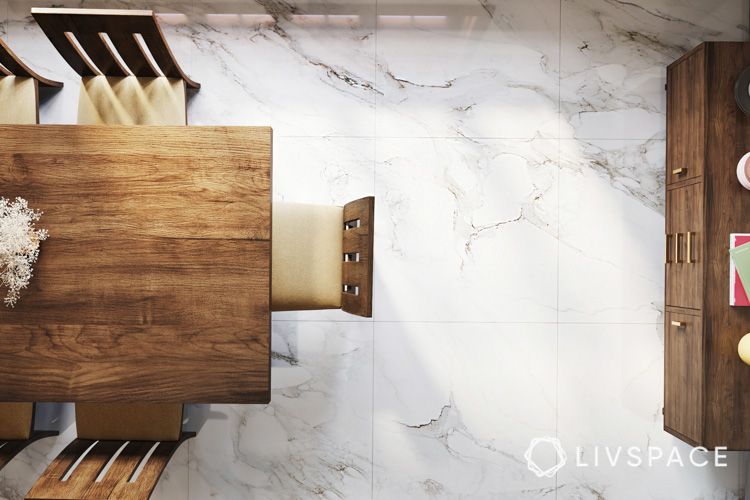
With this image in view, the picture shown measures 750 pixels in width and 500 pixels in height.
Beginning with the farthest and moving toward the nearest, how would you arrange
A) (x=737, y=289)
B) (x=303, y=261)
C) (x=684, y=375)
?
(x=684, y=375) → (x=737, y=289) → (x=303, y=261)

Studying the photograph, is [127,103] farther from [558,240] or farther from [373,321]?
[558,240]

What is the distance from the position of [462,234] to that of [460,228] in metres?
0.02

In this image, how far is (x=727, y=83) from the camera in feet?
5.89

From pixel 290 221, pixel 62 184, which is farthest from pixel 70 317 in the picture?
pixel 290 221

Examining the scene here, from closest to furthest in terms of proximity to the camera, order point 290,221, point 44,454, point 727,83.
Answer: point 290,221 < point 727,83 < point 44,454

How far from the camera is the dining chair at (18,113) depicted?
6.10 feet

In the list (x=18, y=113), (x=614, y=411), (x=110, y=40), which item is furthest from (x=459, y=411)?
(x=18, y=113)

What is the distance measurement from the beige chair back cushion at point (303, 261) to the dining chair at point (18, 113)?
103 centimetres

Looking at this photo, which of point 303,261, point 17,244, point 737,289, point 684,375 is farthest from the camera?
point 684,375

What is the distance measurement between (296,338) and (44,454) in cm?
106

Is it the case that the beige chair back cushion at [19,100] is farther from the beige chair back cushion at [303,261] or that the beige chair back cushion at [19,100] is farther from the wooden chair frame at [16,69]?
the beige chair back cushion at [303,261]

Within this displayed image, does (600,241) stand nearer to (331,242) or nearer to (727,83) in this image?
(727,83)

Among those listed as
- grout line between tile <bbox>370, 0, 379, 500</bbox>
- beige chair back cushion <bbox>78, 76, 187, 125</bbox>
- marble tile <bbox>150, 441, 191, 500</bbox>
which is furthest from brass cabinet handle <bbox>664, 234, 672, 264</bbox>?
marble tile <bbox>150, 441, 191, 500</bbox>

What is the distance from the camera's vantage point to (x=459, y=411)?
79.9 inches
